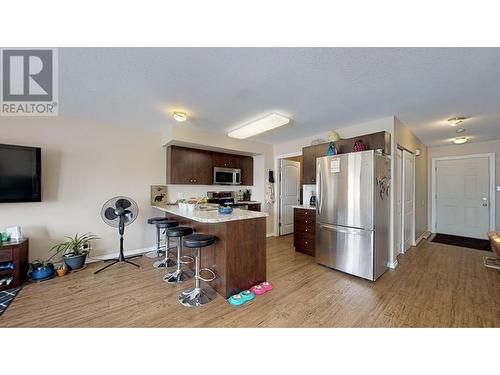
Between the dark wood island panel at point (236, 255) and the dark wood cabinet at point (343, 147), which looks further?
the dark wood cabinet at point (343, 147)

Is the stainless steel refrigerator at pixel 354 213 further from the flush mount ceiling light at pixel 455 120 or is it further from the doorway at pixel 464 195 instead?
the doorway at pixel 464 195

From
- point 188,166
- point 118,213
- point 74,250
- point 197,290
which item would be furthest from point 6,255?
point 188,166

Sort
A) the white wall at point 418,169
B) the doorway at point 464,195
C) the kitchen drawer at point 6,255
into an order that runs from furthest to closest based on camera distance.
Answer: the doorway at point 464,195, the white wall at point 418,169, the kitchen drawer at point 6,255

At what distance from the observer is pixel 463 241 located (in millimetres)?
4434

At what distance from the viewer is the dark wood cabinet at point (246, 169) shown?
4.96 m

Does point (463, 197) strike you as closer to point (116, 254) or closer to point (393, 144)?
point (393, 144)

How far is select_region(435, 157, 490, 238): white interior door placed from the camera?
14.8 feet

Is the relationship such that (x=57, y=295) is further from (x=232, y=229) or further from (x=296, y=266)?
(x=296, y=266)

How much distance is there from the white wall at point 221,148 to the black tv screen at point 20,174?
1794 millimetres

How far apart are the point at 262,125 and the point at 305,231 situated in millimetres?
2082

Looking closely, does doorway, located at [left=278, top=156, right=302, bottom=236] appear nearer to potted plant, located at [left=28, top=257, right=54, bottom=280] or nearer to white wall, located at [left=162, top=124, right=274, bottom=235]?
white wall, located at [left=162, top=124, right=274, bottom=235]

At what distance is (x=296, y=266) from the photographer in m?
3.09

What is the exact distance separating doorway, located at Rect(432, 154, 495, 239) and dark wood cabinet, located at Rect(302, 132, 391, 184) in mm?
3506

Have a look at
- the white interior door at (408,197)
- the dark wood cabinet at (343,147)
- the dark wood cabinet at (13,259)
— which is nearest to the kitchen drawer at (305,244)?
the dark wood cabinet at (343,147)
